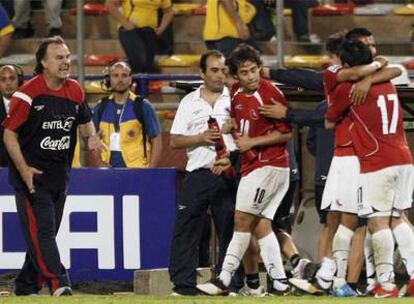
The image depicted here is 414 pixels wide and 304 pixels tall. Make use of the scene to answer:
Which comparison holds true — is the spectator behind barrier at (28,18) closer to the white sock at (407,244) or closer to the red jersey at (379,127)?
the red jersey at (379,127)

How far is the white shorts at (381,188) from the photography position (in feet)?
42.4

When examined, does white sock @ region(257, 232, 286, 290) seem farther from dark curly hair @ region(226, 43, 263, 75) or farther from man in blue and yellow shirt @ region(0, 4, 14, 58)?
man in blue and yellow shirt @ region(0, 4, 14, 58)

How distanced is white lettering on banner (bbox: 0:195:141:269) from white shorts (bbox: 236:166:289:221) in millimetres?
2104

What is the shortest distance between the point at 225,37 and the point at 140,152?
292 cm

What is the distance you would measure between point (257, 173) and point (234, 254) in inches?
25.6

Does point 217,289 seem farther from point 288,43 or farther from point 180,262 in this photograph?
point 288,43

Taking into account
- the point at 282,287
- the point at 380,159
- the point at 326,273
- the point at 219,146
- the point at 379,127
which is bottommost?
the point at 282,287

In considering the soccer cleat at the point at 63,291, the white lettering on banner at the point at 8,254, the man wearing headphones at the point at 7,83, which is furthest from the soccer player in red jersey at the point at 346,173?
the man wearing headphones at the point at 7,83

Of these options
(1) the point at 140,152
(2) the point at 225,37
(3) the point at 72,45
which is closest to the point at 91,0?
(3) the point at 72,45

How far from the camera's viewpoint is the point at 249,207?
1357cm

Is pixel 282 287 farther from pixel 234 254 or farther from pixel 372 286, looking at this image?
pixel 372 286

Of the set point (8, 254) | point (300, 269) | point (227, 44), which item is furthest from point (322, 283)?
point (227, 44)

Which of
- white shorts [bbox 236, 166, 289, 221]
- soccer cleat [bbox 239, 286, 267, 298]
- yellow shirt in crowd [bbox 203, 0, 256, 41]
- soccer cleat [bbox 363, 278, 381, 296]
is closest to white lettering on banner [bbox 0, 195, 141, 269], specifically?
soccer cleat [bbox 239, 286, 267, 298]

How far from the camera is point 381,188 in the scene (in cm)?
1291
